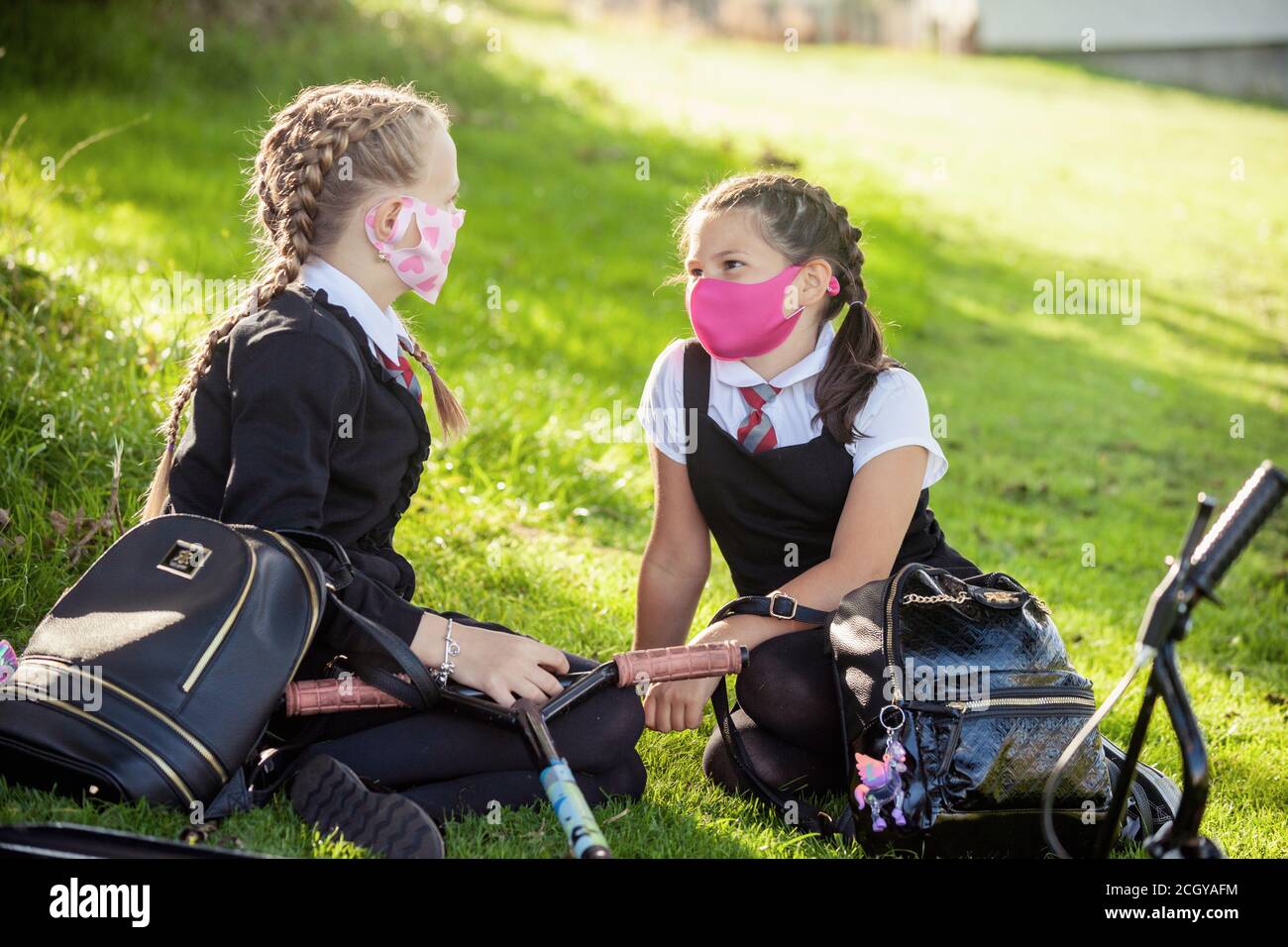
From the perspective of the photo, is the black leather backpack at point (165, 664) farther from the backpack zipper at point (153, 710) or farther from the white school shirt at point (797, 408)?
the white school shirt at point (797, 408)

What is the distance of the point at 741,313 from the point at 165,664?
1.76 metres

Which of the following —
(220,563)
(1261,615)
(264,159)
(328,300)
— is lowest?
(1261,615)

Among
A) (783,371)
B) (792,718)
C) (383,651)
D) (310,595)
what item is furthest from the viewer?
(783,371)

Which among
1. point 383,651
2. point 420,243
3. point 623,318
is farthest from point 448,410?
point 623,318

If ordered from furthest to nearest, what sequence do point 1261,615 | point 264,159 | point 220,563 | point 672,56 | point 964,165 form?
point 672,56, point 964,165, point 1261,615, point 264,159, point 220,563

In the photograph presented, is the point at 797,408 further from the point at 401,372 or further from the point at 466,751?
the point at 466,751

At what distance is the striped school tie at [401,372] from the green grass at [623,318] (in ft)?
3.41

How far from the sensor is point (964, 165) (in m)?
16.4

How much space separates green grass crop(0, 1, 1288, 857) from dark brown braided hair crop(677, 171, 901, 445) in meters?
1.12

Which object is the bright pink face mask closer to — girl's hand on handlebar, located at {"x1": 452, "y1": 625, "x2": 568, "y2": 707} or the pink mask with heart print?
the pink mask with heart print

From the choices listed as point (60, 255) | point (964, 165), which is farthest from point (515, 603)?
point (964, 165)

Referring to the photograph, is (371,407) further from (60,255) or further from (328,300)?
(60,255)

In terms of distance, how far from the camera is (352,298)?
3154mm

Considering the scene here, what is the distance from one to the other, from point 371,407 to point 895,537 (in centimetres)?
140
